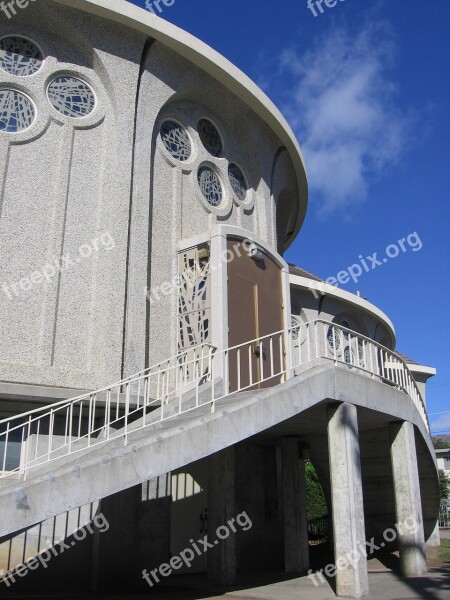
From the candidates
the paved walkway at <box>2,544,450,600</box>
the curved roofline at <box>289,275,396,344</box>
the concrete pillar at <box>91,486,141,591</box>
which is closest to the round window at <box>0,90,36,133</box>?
the concrete pillar at <box>91,486,141,591</box>

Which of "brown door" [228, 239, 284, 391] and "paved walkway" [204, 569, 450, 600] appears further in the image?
"brown door" [228, 239, 284, 391]

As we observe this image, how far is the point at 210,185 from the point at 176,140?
1137 millimetres

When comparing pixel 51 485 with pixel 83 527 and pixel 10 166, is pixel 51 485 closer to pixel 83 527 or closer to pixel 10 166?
pixel 83 527

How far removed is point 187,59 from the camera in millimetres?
11961

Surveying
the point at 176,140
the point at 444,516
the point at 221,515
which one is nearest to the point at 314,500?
the point at 444,516

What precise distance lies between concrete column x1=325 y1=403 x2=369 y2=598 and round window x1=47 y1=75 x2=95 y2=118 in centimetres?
659

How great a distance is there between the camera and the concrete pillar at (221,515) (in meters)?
9.75

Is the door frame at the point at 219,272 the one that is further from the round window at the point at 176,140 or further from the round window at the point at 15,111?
the round window at the point at 15,111

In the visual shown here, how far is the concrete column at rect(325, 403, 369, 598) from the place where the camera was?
812 cm

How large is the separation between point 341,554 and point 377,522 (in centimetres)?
585

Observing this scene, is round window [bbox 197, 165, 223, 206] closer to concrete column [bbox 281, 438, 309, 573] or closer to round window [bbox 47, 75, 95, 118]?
round window [bbox 47, 75, 95, 118]

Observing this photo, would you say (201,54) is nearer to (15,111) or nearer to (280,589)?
(15,111)

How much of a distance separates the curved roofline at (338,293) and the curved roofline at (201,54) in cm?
436

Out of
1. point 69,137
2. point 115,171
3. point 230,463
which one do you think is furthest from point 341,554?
point 69,137
